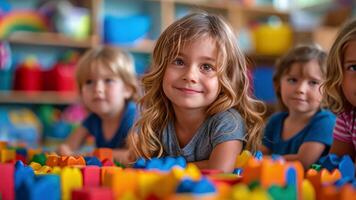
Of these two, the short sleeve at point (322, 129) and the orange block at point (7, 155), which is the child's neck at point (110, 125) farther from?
the short sleeve at point (322, 129)

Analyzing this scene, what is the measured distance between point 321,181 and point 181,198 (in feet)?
1.04

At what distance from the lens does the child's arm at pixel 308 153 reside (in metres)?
1.56

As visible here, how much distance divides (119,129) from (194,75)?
83 centimetres

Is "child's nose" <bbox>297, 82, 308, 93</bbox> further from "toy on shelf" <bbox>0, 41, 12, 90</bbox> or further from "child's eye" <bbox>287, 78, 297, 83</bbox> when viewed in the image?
"toy on shelf" <bbox>0, 41, 12, 90</bbox>

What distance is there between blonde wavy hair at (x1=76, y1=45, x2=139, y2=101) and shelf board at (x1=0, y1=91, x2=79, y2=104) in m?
1.47

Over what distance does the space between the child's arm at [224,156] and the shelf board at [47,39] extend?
7.92 ft

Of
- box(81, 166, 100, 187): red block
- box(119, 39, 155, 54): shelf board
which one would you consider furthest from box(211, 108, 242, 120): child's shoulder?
box(119, 39, 155, 54): shelf board

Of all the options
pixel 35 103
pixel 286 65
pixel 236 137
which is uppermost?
pixel 286 65

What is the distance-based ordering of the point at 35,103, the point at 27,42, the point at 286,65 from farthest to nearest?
the point at 35,103 < the point at 27,42 < the point at 286,65

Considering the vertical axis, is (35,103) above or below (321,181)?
below

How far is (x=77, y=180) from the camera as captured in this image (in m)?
0.93

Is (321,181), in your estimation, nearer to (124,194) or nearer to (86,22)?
(124,194)

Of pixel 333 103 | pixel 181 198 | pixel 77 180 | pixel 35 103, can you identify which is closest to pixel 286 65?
pixel 333 103

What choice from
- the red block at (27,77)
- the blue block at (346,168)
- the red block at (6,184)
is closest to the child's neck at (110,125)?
the blue block at (346,168)
